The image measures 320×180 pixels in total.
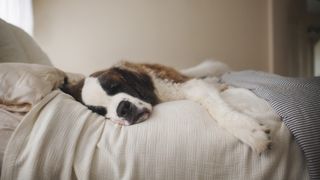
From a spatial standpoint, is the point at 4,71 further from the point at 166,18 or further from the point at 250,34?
the point at 250,34

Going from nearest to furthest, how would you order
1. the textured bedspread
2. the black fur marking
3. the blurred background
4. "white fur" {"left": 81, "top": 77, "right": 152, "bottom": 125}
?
the textured bedspread → "white fur" {"left": 81, "top": 77, "right": 152, "bottom": 125} → the black fur marking → the blurred background

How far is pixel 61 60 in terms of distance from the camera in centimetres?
254

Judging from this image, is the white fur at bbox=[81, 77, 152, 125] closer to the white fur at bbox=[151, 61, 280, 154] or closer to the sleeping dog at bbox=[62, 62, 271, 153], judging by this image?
the sleeping dog at bbox=[62, 62, 271, 153]

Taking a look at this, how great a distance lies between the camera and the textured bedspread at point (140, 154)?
2.33 feet

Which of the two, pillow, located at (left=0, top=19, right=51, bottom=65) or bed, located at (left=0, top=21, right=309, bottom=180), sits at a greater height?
pillow, located at (left=0, top=19, right=51, bottom=65)

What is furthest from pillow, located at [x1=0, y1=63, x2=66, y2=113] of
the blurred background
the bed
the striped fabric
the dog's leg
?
the blurred background

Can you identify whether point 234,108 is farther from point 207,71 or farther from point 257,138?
point 207,71

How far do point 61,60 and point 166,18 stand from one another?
3.37ft

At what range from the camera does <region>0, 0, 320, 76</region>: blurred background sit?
250 cm

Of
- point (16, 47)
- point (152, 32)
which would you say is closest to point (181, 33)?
point (152, 32)

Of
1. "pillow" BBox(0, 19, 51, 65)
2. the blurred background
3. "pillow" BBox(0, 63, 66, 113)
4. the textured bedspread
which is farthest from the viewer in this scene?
the blurred background

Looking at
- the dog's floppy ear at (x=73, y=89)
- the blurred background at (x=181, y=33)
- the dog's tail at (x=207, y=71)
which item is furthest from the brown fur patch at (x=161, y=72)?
the blurred background at (x=181, y=33)

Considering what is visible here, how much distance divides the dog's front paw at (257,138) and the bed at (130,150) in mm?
17

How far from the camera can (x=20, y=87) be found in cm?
83
